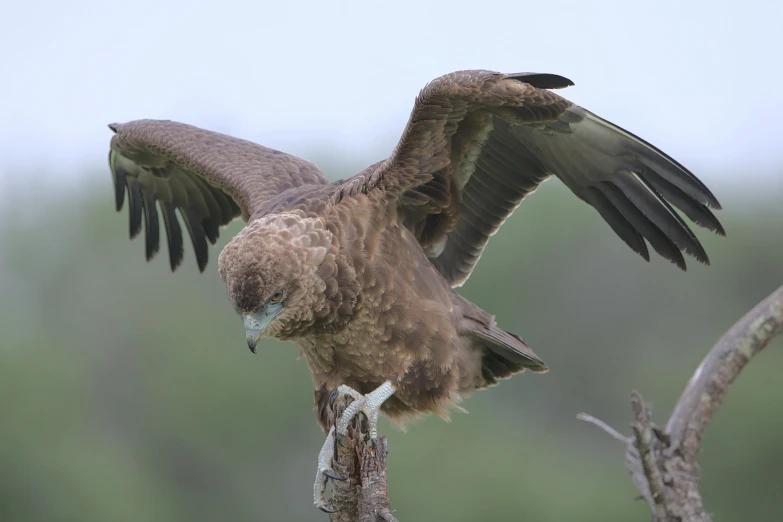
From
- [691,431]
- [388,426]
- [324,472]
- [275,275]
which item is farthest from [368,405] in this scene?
[388,426]

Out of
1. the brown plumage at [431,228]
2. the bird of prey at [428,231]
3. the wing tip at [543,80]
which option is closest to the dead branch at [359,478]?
the bird of prey at [428,231]

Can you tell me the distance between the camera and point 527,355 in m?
7.25

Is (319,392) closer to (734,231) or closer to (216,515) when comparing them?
(216,515)

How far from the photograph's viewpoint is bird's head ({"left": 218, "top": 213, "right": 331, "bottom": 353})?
6043 millimetres

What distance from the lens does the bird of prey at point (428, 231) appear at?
6148 mm

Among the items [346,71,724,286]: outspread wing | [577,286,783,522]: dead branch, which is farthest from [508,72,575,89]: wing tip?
[577,286,783,522]: dead branch

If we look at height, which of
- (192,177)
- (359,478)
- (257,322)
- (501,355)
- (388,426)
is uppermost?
(257,322)

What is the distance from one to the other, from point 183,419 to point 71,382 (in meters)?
4.08

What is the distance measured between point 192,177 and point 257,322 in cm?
308

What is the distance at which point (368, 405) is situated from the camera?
6324 millimetres

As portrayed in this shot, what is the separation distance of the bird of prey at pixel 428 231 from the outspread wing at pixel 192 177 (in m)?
0.08

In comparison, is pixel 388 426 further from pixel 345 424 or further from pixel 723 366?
pixel 723 366

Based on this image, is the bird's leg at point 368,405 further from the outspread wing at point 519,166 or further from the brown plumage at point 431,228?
the outspread wing at point 519,166

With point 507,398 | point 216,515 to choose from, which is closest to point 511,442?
point 507,398
